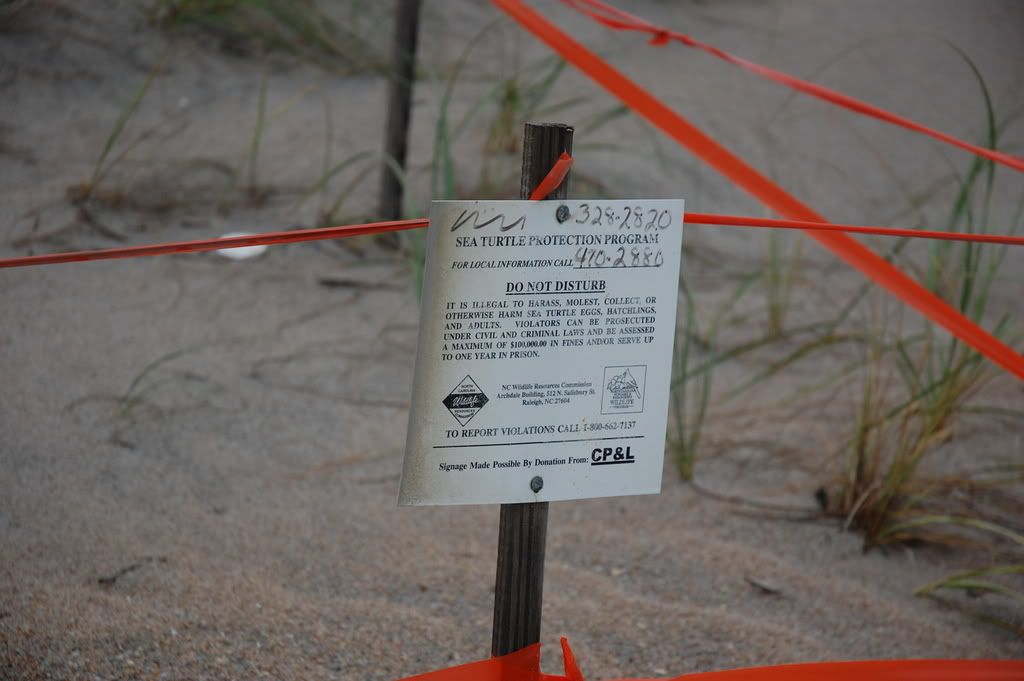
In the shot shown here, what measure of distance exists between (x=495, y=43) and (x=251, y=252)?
191 centimetres

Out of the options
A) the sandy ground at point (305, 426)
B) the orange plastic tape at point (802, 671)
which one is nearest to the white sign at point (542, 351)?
the orange plastic tape at point (802, 671)

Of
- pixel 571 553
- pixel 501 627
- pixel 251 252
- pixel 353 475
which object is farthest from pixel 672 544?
pixel 251 252

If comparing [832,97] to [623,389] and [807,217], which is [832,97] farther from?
[623,389]

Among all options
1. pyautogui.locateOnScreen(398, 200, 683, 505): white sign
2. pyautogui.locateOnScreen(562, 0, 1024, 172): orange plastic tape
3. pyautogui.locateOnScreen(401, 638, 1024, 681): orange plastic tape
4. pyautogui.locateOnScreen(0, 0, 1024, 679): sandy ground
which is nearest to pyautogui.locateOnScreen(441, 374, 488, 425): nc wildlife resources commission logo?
pyautogui.locateOnScreen(398, 200, 683, 505): white sign

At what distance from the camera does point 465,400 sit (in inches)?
38.6

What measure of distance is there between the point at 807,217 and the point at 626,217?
0.74 metres

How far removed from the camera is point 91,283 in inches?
97.6

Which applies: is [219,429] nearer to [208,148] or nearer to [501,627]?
[501,627]

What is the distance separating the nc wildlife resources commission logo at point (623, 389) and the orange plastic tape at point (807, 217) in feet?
1.92

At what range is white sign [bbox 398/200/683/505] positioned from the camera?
96 cm

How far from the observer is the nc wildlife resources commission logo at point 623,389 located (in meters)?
1.03

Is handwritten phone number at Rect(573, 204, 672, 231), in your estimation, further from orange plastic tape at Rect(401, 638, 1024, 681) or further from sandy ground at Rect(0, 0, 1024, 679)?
sandy ground at Rect(0, 0, 1024, 679)

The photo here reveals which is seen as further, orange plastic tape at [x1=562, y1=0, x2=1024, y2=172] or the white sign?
orange plastic tape at [x1=562, y1=0, x2=1024, y2=172]

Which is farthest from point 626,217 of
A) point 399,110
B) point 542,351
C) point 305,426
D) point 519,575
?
point 399,110
